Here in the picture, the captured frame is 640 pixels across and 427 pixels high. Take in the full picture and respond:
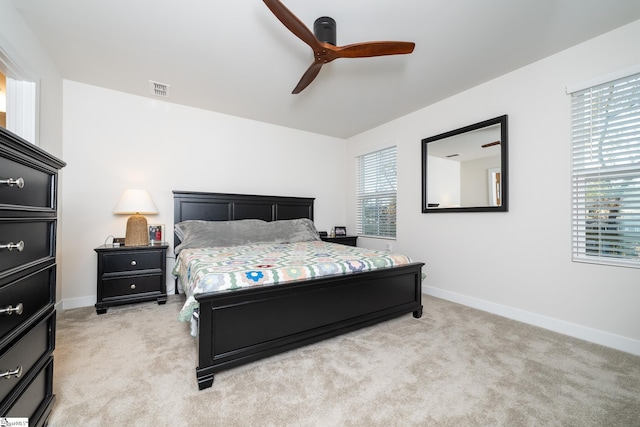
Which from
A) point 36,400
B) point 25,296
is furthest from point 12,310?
point 36,400

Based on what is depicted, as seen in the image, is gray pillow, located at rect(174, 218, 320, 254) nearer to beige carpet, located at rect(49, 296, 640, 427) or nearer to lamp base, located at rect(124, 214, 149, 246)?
lamp base, located at rect(124, 214, 149, 246)

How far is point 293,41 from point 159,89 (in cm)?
186

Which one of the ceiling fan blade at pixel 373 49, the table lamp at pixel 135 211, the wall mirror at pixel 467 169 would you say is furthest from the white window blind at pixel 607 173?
the table lamp at pixel 135 211

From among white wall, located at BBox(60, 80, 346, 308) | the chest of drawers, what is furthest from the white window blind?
the chest of drawers

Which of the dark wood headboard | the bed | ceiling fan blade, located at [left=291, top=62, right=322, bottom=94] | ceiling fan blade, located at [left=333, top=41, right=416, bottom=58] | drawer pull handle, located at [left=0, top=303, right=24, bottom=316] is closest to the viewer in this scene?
drawer pull handle, located at [left=0, top=303, right=24, bottom=316]

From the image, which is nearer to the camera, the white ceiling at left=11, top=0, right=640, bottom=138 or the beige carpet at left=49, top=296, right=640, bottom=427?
the beige carpet at left=49, top=296, right=640, bottom=427

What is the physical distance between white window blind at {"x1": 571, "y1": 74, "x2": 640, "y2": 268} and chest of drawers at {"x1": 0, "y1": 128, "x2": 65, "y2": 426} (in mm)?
3497

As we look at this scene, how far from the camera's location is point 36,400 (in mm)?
1146

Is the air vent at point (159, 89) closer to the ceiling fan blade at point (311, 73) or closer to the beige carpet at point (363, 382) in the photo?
the ceiling fan blade at point (311, 73)

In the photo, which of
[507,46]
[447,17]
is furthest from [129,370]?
[507,46]

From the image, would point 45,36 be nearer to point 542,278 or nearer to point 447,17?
point 447,17

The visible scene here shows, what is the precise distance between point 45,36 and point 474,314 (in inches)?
184

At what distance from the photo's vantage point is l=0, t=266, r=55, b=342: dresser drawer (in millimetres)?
891

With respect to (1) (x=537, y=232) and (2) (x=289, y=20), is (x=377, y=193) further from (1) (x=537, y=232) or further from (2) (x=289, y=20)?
(2) (x=289, y=20)
